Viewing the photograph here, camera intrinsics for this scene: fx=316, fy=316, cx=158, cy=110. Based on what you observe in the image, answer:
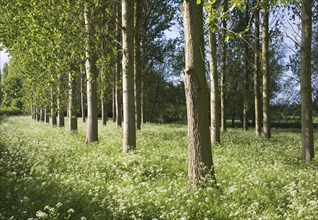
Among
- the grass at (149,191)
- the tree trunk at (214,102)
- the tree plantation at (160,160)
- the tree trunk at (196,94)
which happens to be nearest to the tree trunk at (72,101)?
the tree plantation at (160,160)

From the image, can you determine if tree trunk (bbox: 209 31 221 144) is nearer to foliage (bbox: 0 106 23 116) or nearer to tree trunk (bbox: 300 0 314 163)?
tree trunk (bbox: 300 0 314 163)

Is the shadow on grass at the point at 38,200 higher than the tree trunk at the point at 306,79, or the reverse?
the tree trunk at the point at 306,79

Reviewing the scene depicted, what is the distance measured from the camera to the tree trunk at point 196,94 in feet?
23.4

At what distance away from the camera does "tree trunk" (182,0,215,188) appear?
7.14 meters

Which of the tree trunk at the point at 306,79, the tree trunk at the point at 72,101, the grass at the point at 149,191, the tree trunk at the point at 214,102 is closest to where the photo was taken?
the grass at the point at 149,191

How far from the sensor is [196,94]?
7133 mm

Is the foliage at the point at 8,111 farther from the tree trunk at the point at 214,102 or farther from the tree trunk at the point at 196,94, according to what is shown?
the tree trunk at the point at 196,94

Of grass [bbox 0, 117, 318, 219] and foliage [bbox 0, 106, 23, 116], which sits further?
foliage [bbox 0, 106, 23, 116]

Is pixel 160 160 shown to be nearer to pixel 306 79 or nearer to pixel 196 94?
pixel 196 94

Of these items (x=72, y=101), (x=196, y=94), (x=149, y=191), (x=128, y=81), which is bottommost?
(x=149, y=191)

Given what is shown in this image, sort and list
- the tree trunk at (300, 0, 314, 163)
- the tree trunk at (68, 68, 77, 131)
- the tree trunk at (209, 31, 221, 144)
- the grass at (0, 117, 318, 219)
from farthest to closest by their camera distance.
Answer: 1. the tree trunk at (68, 68, 77, 131)
2. the tree trunk at (209, 31, 221, 144)
3. the tree trunk at (300, 0, 314, 163)
4. the grass at (0, 117, 318, 219)

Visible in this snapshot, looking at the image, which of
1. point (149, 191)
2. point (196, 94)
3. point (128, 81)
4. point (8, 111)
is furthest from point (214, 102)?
point (8, 111)

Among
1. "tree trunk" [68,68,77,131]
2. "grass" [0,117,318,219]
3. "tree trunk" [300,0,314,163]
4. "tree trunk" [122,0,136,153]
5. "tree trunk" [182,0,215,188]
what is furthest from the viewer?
"tree trunk" [68,68,77,131]

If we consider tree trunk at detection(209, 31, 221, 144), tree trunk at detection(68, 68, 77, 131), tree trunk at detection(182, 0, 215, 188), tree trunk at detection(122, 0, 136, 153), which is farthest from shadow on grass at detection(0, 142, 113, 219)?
tree trunk at detection(209, 31, 221, 144)
